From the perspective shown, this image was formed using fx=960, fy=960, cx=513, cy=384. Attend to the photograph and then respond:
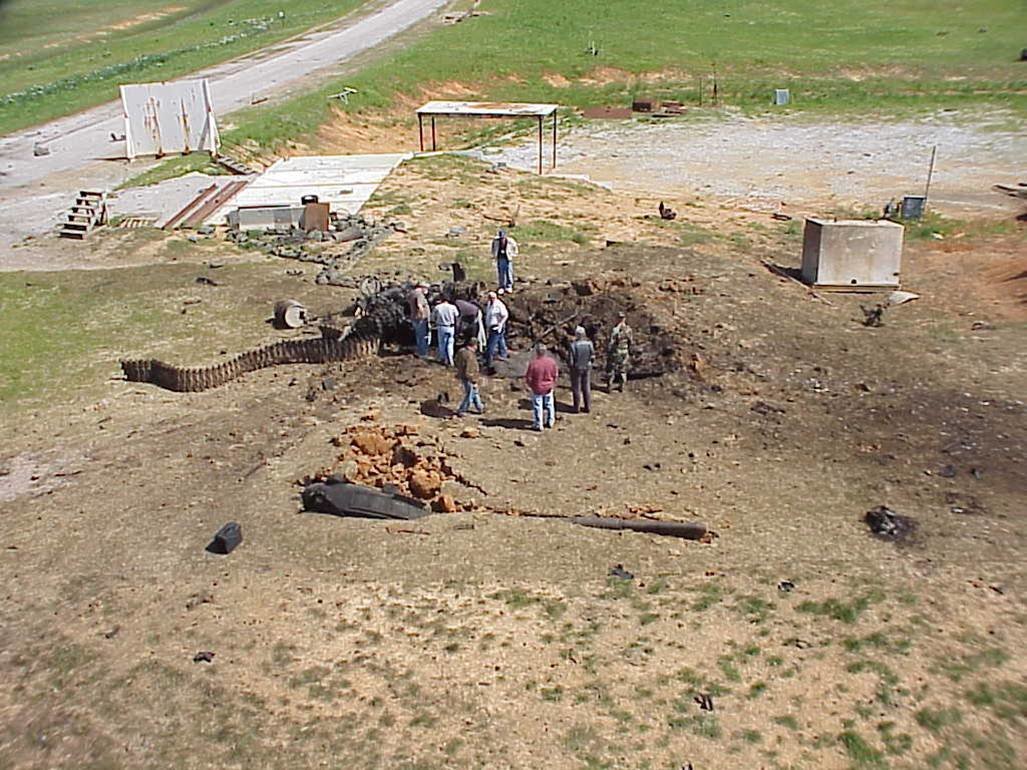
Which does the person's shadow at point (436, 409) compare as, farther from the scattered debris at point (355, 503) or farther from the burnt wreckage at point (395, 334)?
the scattered debris at point (355, 503)

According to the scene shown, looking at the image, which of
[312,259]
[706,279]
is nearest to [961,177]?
[706,279]

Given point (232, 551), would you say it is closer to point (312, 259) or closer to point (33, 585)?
point (33, 585)

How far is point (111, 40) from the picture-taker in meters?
77.8

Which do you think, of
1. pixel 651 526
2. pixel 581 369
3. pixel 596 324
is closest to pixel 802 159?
pixel 596 324

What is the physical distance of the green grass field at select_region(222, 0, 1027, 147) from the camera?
157 ft

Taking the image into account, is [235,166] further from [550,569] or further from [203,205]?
[550,569]

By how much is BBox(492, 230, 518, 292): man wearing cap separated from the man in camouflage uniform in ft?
14.5

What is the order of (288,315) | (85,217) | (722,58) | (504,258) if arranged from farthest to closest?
(722,58) < (85,217) < (504,258) < (288,315)

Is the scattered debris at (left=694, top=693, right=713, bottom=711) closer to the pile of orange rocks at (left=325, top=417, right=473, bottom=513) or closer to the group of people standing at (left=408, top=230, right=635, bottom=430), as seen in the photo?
the pile of orange rocks at (left=325, top=417, right=473, bottom=513)

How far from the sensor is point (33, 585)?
464 inches

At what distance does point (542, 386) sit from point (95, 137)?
3098cm

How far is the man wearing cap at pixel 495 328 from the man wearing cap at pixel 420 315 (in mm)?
1221

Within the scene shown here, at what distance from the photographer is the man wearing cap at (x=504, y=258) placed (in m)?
21.7

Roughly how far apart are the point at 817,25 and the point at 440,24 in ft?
88.5
